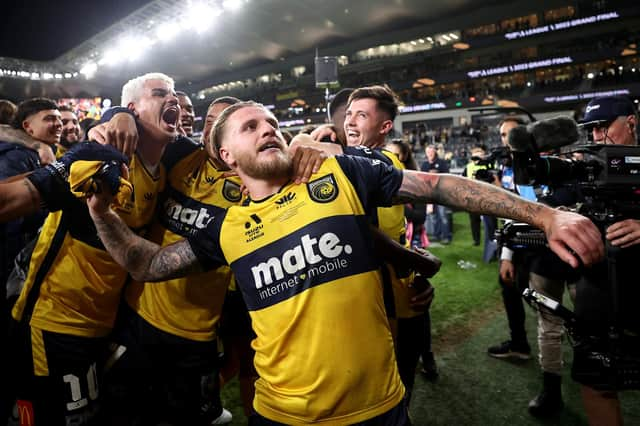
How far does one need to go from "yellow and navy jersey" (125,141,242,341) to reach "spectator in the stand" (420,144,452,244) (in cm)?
740

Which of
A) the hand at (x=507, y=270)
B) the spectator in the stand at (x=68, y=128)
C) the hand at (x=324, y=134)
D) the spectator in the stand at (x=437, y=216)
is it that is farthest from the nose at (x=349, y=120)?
the spectator in the stand at (x=437, y=216)

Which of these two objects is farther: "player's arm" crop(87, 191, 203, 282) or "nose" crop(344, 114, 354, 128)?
"nose" crop(344, 114, 354, 128)

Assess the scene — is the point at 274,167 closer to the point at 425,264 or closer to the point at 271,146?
the point at 271,146

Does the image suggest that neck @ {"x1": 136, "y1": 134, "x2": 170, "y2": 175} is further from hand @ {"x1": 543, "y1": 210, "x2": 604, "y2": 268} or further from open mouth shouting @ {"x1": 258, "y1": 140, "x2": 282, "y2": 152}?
hand @ {"x1": 543, "y1": 210, "x2": 604, "y2": 268}

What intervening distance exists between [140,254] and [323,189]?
0.94 meters

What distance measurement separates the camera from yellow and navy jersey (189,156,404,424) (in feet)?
4.67

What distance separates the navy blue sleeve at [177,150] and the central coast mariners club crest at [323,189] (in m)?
1.36

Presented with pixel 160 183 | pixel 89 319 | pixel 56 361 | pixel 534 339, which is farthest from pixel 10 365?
pixel 534 339

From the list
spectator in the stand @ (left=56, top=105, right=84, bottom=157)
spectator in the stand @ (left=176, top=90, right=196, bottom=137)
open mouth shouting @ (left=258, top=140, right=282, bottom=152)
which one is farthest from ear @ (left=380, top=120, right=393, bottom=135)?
spectator in the stand @ (left=56, top=105, right=84, bottom=157)

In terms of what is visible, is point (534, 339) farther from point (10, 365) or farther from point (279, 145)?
point (10, 365)

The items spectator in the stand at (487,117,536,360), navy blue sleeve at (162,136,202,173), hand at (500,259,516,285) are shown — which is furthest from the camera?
spectator in the stand at (487,117,536,360)

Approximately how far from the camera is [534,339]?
425cm

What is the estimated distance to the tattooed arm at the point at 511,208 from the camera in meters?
1.25

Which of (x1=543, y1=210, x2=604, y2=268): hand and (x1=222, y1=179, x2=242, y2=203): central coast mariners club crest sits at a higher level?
(x1=222, y1=179, x2=242, y2=203): central coast mariners club crest
